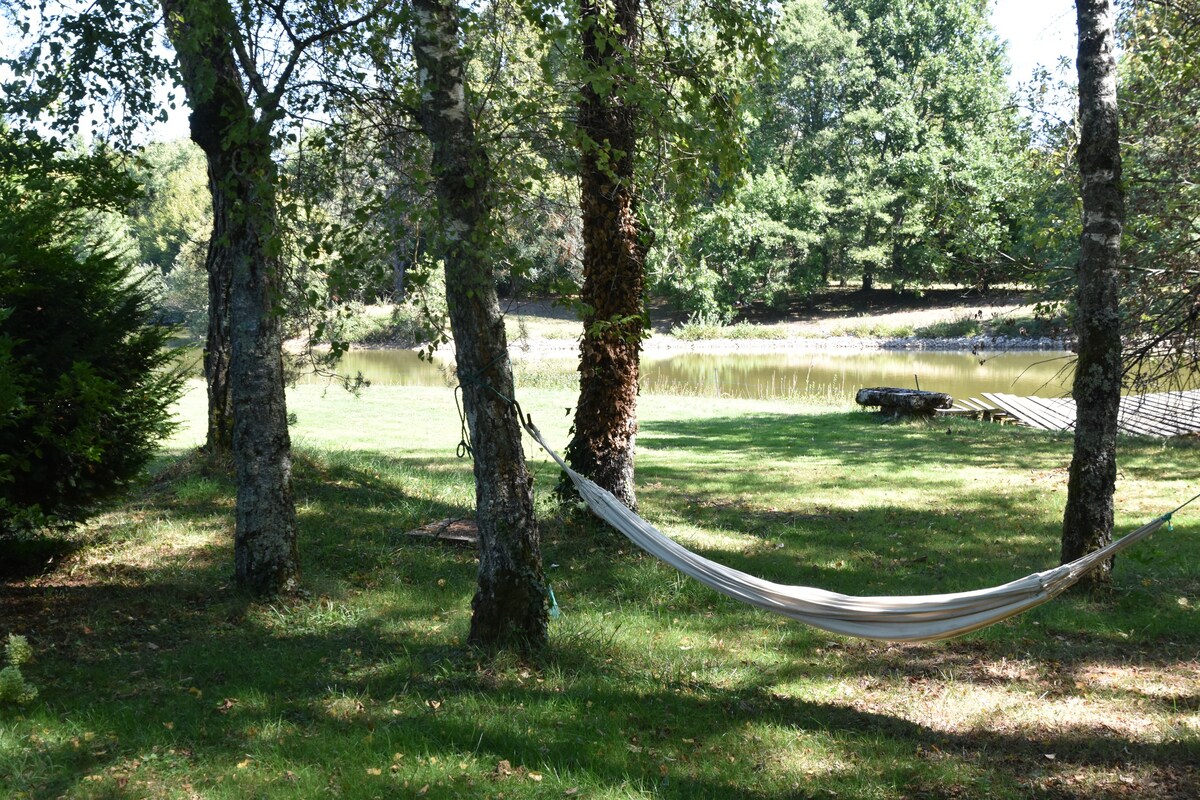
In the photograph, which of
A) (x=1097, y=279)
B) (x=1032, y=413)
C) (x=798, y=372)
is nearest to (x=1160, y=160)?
(x=1097, y=279)

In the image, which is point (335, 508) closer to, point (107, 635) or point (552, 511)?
point (552, 511)

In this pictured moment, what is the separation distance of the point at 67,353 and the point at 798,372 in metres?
22.7

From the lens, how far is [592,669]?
14.4 ft

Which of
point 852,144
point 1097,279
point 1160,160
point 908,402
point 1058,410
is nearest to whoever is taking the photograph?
point 1097,279

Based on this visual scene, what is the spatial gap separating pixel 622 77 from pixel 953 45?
142 ft

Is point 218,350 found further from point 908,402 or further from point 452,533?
point 908,402

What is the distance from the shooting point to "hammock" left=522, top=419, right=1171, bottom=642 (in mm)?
3822

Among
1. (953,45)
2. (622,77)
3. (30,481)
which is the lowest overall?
(30,481)

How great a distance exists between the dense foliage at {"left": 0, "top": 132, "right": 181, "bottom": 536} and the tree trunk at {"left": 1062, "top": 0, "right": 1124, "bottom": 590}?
525cm

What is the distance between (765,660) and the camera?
15.5ft

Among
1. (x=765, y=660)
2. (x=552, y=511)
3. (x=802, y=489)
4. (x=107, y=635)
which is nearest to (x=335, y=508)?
(x=552, y=511)

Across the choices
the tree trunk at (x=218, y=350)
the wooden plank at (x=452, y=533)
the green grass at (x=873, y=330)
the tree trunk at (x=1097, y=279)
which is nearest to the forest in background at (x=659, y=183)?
the tree trunk at (x=218, y=350)

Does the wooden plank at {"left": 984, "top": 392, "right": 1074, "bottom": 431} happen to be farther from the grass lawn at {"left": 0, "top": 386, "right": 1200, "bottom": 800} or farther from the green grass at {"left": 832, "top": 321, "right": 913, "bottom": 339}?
the green grass at {"left": 832, "top": 321, "right": 913, "bottom": 339}

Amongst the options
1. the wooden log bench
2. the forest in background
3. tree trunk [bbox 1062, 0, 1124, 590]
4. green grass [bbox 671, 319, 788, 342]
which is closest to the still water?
green grass [bbox 671, 319, 788, 342]
